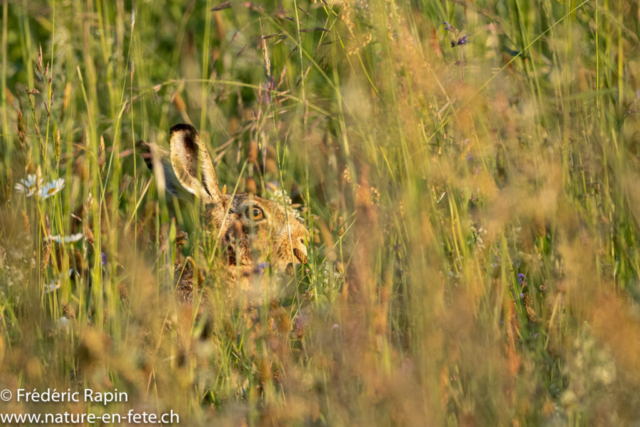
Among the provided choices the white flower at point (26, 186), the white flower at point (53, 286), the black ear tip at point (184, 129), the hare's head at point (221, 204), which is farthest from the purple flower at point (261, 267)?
the black ear tip at point (184, 129)

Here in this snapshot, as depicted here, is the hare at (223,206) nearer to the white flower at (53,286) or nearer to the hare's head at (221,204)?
the hare's head at (221,204)

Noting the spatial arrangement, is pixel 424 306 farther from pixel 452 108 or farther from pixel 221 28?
pixel 221 28

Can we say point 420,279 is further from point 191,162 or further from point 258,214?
point 191,162

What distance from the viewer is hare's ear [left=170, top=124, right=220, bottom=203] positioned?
10.6ft

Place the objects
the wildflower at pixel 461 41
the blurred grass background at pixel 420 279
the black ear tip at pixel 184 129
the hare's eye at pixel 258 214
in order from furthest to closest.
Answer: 1. the hare's eye at pixel 258 214
2. the black ear tip at pixel 184 129
3. the wildflower at pixel 461 41
4. the blurred grass background at pixel 420 279

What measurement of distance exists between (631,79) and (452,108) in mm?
650

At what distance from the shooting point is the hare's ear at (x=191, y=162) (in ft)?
10.6

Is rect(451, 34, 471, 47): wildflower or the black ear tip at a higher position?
rect(451, 34, 471, 47): wildflower

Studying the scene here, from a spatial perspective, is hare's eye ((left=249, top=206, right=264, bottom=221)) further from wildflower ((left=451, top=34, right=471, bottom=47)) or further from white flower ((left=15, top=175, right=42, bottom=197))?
wildflower ((left=451, top=34, right=471, bottom=47))

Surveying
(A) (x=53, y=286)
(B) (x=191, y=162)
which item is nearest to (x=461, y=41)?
(B) (x=191, y=162)

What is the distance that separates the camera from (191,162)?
135 inches

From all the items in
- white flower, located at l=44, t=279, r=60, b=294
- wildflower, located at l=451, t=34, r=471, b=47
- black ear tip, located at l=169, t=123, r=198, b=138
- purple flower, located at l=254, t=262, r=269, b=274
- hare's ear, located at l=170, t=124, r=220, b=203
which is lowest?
white flower, located at l=44, t=279, r=60, b=294

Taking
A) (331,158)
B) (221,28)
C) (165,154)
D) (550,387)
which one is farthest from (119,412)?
(221,28)

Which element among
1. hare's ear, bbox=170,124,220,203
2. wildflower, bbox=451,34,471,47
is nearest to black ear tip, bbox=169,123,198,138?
hare's ear, bbox=170,124,220,203
